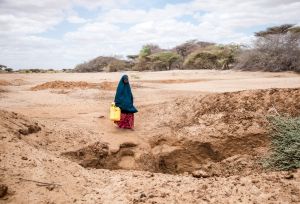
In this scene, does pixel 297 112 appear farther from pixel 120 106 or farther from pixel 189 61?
pixel 189 61

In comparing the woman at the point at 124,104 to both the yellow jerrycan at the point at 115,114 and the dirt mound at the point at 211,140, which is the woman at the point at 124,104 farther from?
the dirt mound at the point at 211,140

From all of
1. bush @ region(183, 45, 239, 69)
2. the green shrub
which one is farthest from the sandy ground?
the green shrub

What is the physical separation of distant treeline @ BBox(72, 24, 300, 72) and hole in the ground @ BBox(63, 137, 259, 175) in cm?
1301

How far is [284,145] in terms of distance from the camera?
19.7ft

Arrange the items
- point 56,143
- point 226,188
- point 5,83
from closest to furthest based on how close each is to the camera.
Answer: point 226,188, point 56,143, point 5,83

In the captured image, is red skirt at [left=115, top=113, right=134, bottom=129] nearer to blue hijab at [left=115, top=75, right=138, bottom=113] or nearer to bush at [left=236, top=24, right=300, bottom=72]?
blue hijab at [left=115, top=75, right=138, bottom=113]

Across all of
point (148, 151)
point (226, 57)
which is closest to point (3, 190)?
point (148, 151)

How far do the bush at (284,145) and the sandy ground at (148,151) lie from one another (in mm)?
231

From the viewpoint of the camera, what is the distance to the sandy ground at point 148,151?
4.24 m

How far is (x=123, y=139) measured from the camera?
7746 millimetres

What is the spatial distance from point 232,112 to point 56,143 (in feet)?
12.3

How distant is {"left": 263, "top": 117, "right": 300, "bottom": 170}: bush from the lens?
5395 millimetres

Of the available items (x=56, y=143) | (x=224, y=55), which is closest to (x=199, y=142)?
(x=56, y=143)

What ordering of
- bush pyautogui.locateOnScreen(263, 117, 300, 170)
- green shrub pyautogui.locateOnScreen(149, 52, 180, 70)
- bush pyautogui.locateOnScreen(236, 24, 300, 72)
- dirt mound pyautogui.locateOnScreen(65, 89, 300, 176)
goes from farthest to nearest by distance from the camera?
green shrub pyautogui.locateOnScreen(149, 52, 180, 70)
bush pyautogui.locateOnScreen(236, 24, 300, 72)
dirt mound pyautogui.locateOnScreen(65, 89, 300, 176)
bush pyautogui.locateOnScreen(263, 117, 300, 170)
